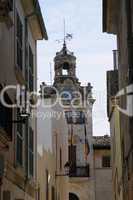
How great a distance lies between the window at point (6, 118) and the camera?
1558cm

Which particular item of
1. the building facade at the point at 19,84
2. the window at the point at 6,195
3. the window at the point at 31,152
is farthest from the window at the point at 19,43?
the window at the point at 6,195

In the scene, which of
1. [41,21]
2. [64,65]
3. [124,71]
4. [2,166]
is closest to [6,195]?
[2,166]

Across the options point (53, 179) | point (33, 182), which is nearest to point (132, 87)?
point (33, 182)

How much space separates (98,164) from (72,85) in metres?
7.71

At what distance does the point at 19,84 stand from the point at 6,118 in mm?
2665

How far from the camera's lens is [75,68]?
5725cm

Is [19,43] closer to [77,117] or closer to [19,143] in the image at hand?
[19,143]

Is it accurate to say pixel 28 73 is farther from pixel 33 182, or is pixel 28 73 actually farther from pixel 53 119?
pixel 53 119

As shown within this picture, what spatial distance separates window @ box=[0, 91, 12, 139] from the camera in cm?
1558

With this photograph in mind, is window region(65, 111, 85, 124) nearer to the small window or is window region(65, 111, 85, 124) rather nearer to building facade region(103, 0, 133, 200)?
building facade region(103, 0, 133, 200)

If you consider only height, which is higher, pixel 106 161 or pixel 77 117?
pixel 77 117

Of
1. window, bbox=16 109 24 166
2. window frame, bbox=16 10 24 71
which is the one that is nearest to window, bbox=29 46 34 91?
window frame, bbox=16 10 24 71

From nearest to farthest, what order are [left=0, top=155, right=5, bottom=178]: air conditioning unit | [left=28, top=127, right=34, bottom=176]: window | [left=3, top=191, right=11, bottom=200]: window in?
[left=0, top=155, right=5, bottom=178]: air conditioning unit, [left=3, top=191, right=11, bottom=200]: window, [left=28, top=127, right=34, bottom=176]: window

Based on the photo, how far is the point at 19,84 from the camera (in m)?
18.9
